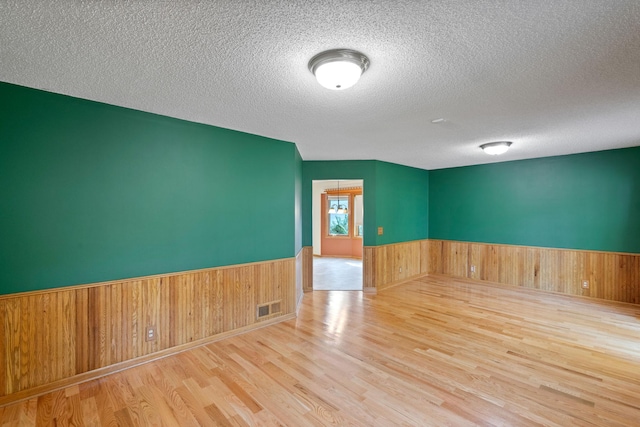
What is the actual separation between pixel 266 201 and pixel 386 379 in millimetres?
2433

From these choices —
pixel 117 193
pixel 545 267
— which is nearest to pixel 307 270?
pixel 117 193

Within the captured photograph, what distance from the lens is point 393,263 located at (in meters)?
5.66

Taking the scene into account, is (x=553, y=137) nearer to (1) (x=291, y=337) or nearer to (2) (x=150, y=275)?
(1) (x=291, y=337)

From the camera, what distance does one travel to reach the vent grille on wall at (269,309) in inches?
143

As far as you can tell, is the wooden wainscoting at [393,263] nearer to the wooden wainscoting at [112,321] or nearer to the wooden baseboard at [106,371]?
A: the wooden wainscoting at [112,321]

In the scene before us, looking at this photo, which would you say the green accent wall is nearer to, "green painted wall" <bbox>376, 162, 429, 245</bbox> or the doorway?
"green painted wall" <bbox>376, 162, 429, 245</bbox>

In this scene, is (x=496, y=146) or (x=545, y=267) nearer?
A: (x=496, y=146)

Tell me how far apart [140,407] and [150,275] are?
116 centimetres

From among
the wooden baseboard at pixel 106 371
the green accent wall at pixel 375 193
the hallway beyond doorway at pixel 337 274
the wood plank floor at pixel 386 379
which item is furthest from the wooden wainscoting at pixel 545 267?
the wooden baseboard at pixel 106 371

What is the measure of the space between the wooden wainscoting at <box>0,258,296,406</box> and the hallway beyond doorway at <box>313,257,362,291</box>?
2.21 metres

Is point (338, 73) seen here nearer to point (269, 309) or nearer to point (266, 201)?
point (266, 201)

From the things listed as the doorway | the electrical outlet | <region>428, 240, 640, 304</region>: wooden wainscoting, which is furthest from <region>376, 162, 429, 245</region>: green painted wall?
the electrical outlet

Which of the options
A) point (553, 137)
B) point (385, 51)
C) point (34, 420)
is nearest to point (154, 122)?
point (385, 51)

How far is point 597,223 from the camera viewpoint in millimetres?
4664
